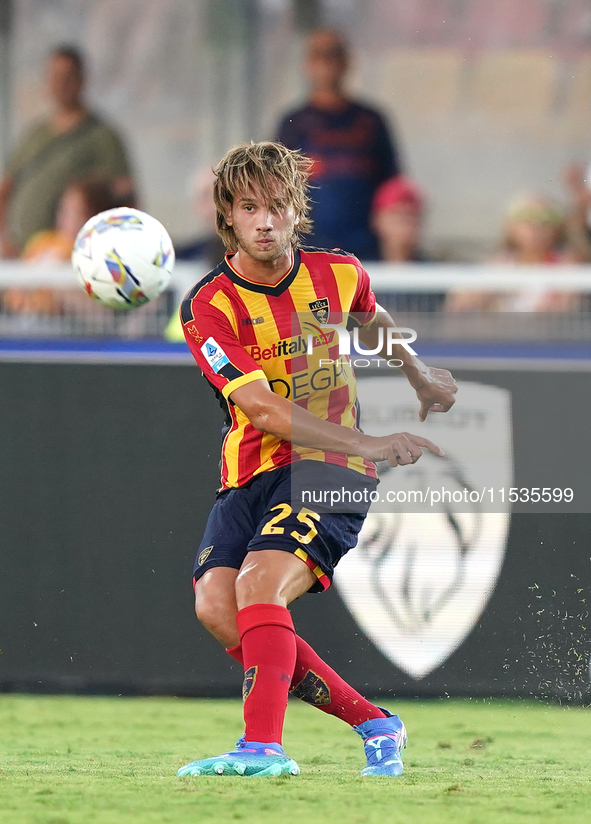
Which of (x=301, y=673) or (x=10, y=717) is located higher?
(x=301, y=673)

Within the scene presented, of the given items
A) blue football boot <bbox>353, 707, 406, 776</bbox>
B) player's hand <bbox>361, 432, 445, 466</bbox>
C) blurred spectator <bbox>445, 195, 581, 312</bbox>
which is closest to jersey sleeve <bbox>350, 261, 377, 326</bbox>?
player's hand <bbox>361, 432, 445, 466</bbox>

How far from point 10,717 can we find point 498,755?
6.53 feet

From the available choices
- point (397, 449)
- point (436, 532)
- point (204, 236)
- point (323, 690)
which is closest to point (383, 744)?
point (323, 690)

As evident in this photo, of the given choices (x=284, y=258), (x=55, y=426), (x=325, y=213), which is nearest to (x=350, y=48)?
(x=325, y=213)

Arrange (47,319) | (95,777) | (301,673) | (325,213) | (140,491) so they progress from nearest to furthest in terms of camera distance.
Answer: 1. (95,777)
2. (301,673)
3. (140,491)
4. (47,319)
5. (325,213)

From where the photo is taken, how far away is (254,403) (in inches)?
143

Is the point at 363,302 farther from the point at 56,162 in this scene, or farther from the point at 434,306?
the point at 56,162

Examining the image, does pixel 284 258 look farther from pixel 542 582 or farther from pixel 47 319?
pixel 47 319

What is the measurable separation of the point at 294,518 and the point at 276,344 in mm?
559

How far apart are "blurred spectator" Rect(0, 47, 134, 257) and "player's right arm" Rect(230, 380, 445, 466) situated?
4.69 m

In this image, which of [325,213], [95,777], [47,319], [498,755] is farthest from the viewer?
[325,213]

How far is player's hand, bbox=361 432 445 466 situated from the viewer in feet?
11.5

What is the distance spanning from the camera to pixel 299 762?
4.09 metres

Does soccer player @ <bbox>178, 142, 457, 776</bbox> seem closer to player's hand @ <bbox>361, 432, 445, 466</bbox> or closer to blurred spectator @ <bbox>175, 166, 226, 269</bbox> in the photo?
player's hand @ <bbox>361, 432, 445, 466</bbox>
